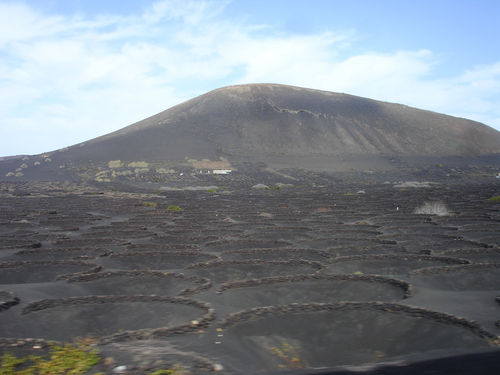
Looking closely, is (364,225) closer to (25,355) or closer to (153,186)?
(25,355)

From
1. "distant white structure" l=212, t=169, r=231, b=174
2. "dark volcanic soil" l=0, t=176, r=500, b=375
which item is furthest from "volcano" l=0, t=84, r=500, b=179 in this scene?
"dark volcanic soil" l=0, t=176, r=500, b=375

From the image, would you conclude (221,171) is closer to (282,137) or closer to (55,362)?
(282,137)

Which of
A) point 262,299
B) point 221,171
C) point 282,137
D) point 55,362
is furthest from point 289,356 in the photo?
point 282,137

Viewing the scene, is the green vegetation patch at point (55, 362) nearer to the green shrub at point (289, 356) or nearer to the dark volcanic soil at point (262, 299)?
the dark volcanic soil at point (262, 299)

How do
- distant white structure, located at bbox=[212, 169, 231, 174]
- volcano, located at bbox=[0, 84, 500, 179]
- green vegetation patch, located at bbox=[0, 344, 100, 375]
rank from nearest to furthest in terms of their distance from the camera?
green vegetation patch, located at bbox=[0, 344, 100, 375], distant white structure, located at bbox=[212, 169, 231, 174], volcano, located at bbox=[0, 84, 500, 179]

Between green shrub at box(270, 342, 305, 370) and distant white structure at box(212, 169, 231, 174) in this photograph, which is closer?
green shrub at box(270, 342, 305, 370)

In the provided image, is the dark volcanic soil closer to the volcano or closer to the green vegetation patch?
the green vegetation patch
